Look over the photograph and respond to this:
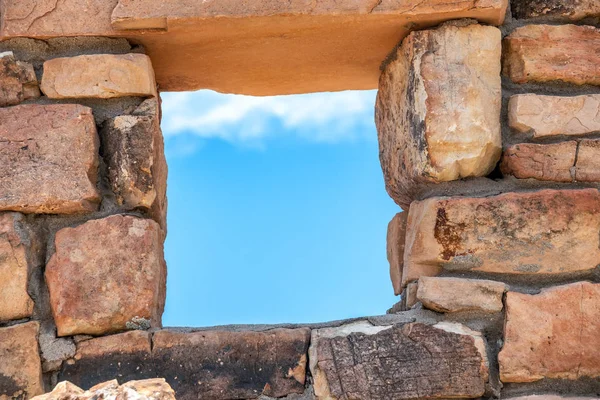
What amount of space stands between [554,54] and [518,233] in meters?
0.60

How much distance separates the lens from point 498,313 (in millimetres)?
2293

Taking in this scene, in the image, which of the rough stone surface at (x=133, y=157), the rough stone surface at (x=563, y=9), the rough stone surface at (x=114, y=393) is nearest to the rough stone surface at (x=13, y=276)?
the rough stone surface at (x=133, y=157)

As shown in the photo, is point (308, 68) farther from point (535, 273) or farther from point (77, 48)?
point (535, 273)

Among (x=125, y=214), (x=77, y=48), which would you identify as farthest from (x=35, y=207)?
(x=77, y=48)

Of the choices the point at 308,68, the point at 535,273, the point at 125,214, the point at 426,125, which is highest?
the point at 308,68

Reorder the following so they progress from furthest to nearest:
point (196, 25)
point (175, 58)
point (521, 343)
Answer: point (175, 58), point (196, 25), point (521, 343)

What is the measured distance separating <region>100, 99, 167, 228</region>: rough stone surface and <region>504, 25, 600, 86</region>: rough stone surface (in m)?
1.16

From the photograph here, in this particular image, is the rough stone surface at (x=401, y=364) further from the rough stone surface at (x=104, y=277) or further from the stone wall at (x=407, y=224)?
the rough stone surface at (x=104, y=277)

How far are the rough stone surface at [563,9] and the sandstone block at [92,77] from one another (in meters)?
1.28

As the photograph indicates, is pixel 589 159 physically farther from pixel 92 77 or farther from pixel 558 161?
pixel 92 77

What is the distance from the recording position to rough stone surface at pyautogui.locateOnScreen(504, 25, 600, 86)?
249 cm

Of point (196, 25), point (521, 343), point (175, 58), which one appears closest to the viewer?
point (521, 343)

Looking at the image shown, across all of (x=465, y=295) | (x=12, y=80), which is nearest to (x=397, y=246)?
(x=465, y=295)

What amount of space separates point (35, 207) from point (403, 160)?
1.13m
